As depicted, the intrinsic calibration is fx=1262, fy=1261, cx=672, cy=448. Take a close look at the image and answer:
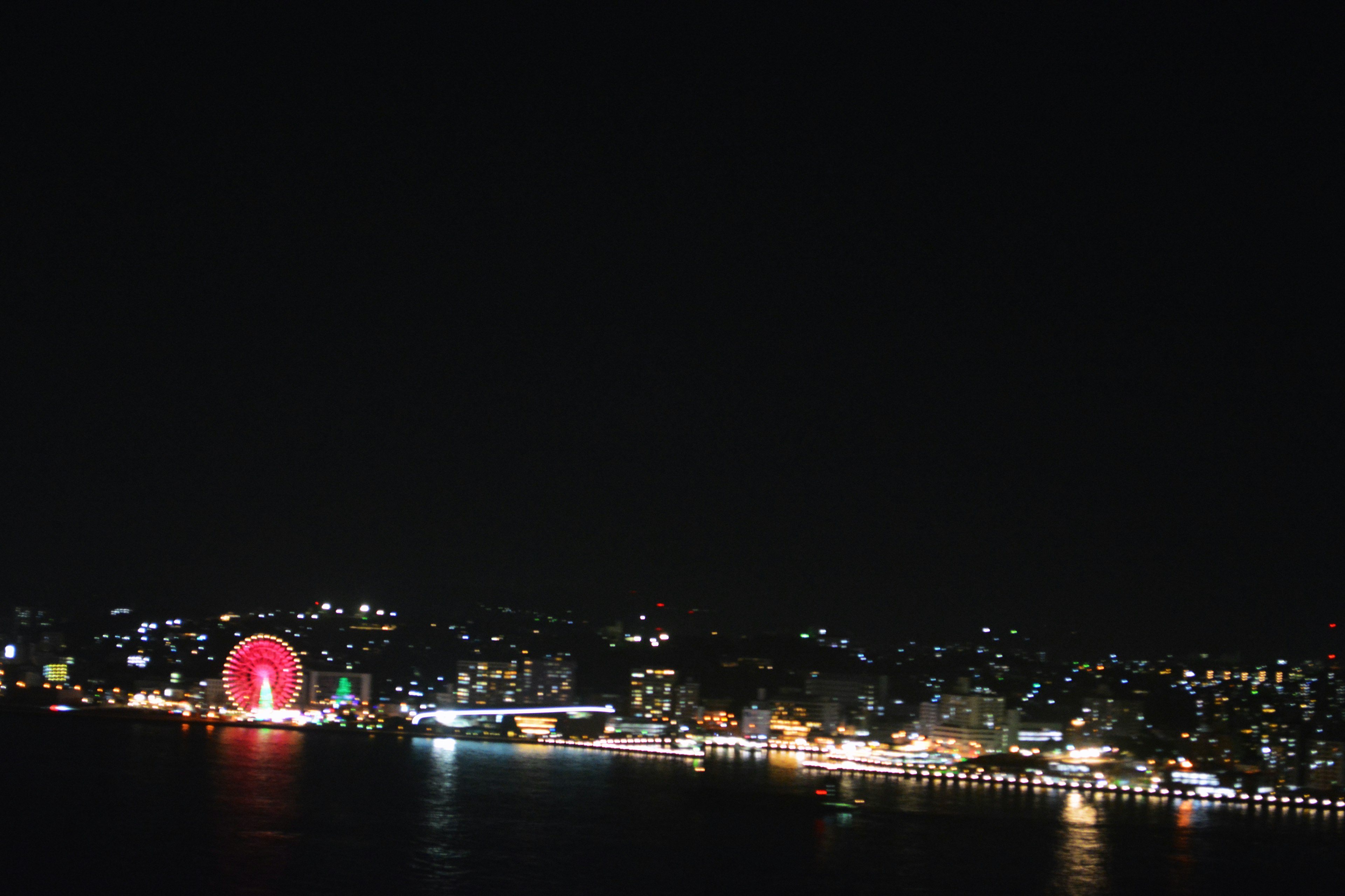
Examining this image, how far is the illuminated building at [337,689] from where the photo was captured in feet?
121

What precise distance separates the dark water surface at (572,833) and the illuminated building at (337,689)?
494 inches

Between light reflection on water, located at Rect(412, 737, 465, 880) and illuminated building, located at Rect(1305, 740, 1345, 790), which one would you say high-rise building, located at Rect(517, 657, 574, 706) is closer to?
light reflection on water, located at Rect(412, 737, 465, 880)

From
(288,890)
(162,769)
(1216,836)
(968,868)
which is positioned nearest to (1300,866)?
(1216,836)

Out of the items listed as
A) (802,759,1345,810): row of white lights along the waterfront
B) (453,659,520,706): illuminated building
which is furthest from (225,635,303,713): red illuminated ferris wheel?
(802,759,1345,810): row of white lights along the waterfront

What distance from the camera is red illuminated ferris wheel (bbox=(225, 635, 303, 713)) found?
104 feet

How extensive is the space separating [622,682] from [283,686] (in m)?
13.6

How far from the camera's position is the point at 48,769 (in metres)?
18.8

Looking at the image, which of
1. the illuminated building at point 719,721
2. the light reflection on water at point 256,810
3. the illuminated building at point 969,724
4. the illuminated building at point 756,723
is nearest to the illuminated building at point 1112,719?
the illuminated building at point 969,724

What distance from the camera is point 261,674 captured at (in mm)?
31781

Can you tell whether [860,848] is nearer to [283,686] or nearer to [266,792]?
[266,792]

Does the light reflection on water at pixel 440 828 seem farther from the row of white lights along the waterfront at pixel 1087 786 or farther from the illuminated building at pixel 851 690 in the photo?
the illuminated building at pixel 851 690

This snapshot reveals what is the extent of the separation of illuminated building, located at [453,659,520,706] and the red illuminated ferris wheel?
8.59m

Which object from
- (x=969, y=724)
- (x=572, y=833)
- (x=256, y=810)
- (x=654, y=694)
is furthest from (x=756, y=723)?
(x=256, y=810)

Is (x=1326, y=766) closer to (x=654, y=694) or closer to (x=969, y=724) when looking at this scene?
(x=969, y=724)
